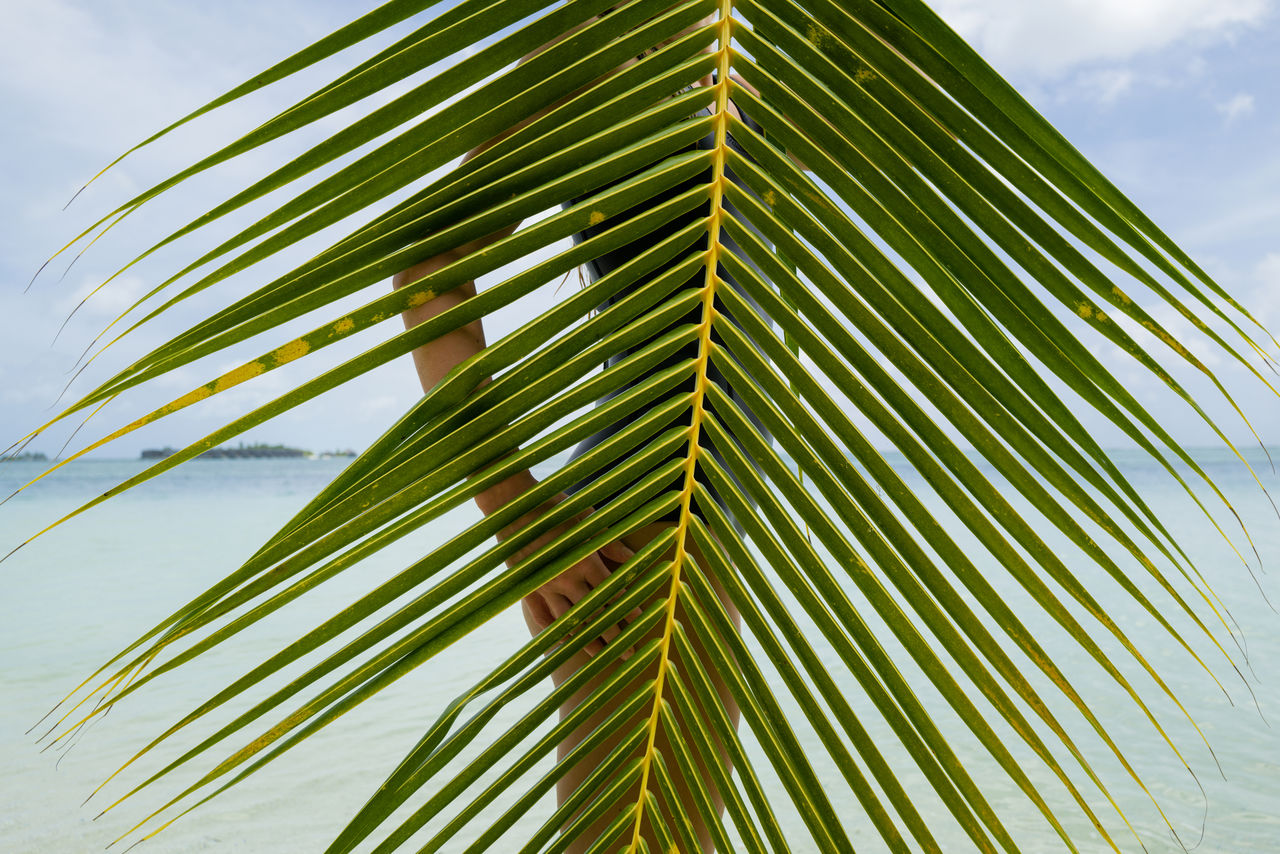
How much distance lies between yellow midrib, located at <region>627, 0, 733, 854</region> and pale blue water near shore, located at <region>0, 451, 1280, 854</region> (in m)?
0.97

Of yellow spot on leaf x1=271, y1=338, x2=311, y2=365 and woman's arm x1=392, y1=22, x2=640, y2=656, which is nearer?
yellow spot on leaf x1=271, y1=338, x2=311, y2=365

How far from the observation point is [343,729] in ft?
12.1

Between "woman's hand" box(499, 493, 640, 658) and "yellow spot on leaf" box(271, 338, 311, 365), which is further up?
"yellow spot on leaf" box(271, 338, 311, 365)

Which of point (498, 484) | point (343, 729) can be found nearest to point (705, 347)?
point (498, 484)

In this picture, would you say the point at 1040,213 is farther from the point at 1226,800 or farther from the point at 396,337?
the point at 1226,800

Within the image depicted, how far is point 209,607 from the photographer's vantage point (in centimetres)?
40

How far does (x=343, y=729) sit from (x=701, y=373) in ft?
12.4

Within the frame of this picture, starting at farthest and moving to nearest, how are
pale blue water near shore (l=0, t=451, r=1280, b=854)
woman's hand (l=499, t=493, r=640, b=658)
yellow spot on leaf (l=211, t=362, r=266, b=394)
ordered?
pale blue water near shore (l=0, t=451, r=1280, b=854)
woman's hand (l=499, t=493, r=640, b=658)
yellow spot on leaf (l=211, t=362, r=266, b=394)

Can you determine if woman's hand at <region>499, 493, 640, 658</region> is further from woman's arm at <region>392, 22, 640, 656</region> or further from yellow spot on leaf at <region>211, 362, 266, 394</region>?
yellow spot on leaf at <region>211, 362, 266, 394</region>

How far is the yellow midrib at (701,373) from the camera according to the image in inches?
17.3

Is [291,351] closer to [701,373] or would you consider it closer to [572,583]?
[701,373]

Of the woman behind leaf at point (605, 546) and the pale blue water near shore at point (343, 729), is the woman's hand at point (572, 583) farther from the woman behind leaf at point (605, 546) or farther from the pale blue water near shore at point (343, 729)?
the pale blue water near shore at point (343, 729)

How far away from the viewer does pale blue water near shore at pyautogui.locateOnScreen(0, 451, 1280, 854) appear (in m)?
2.76

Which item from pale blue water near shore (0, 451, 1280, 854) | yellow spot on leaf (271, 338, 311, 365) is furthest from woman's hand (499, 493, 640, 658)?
pale blue water near shore (0, 451, 1280, 854)
